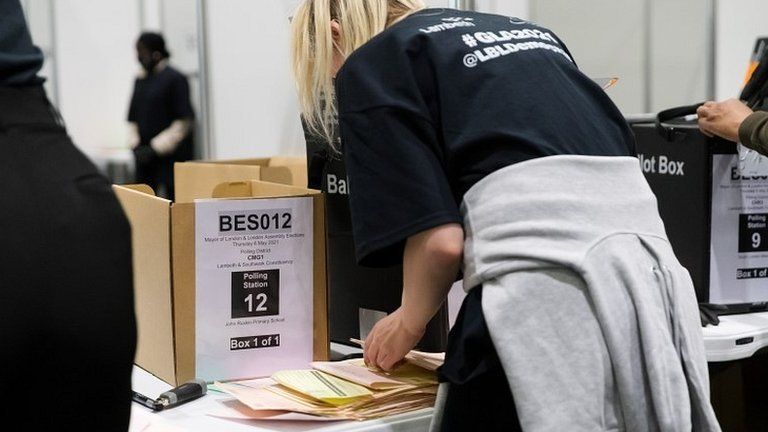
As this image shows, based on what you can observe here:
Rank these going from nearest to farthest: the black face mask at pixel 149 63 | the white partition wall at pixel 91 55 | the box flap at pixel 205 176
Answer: the box flap at pixel 205 176
the black face mask at pixel 149 63
the white partition wall at pixel 91 55

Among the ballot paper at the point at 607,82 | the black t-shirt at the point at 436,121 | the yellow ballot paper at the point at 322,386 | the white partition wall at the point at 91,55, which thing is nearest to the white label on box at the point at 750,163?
the ballot paper at the point at 607,82

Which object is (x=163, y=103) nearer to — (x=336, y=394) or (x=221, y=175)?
(x=221, y=175)

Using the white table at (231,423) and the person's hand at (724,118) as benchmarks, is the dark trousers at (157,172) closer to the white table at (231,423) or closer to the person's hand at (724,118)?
the person's hand at (724,118)

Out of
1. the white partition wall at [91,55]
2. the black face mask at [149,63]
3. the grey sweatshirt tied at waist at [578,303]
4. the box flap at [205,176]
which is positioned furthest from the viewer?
the white partition wall at [91,55]

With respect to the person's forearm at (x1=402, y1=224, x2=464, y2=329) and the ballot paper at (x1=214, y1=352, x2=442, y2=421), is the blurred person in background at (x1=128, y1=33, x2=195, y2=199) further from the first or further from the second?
the person's forearm at (x1=402, y1=224, x2=464, y2=329)

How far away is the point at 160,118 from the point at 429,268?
4256mm

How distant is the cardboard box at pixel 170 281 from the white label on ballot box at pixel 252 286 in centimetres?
1

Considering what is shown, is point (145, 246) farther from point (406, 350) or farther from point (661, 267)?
point (661, 267)

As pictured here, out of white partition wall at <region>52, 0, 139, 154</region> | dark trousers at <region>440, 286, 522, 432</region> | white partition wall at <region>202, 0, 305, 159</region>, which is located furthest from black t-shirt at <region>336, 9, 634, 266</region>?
white partition wall at <region>52, 0, 139, 154</region>

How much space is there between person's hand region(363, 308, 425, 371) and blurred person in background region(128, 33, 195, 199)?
391cm

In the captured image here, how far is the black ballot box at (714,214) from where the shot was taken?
75.0 inches

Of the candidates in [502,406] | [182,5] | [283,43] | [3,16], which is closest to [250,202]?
[502,406]

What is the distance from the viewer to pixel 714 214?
6.28ft

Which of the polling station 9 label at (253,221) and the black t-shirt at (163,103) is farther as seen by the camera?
the black t-shirt at (163,103)
